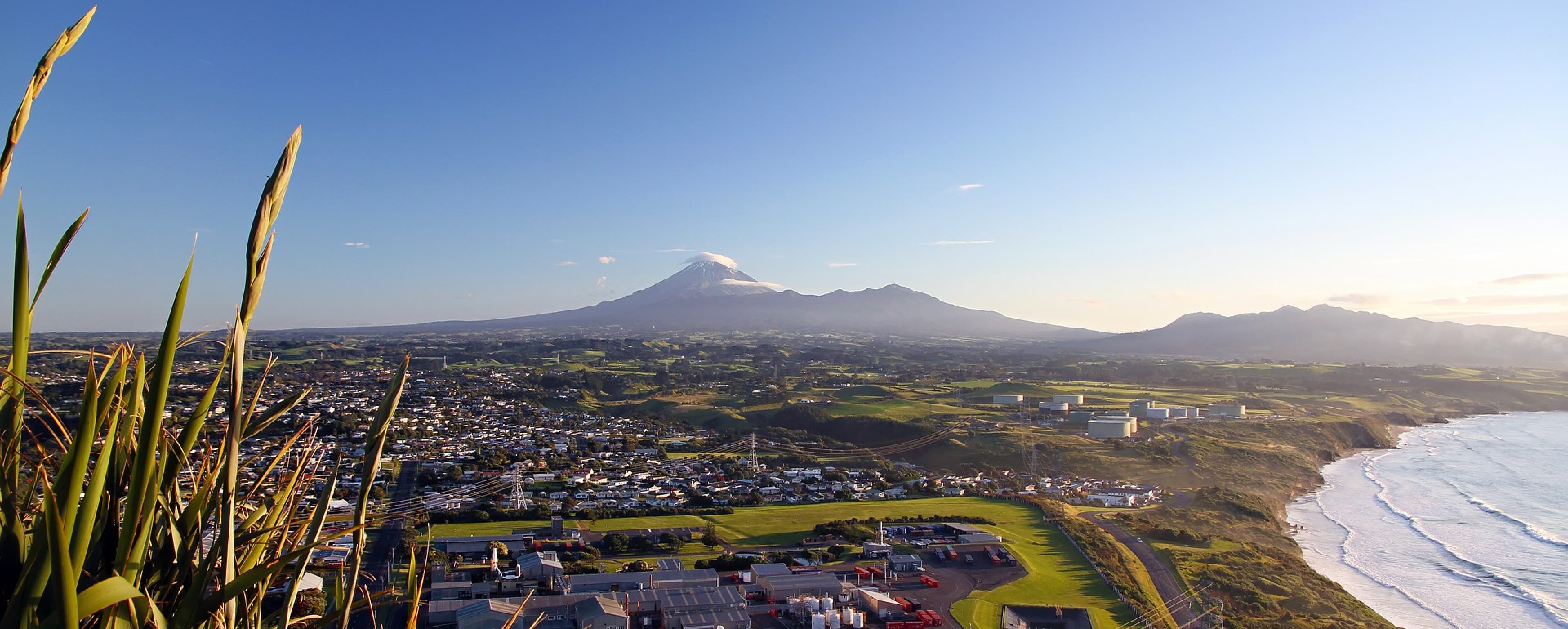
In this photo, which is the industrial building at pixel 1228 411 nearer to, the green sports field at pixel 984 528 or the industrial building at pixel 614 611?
the green sports field at pixel 984 528

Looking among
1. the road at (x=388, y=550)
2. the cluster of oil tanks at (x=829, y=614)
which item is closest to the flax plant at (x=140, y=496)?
the road at (x=388, y=550)

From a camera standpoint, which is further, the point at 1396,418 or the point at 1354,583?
the point at 1396,418

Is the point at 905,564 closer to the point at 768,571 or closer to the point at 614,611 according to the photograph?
the point at 768,571

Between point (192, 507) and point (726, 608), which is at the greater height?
point (192, 507)

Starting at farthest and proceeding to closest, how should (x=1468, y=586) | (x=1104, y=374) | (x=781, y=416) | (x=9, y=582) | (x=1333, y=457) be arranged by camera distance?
(x=1104, y=374) < (x=781, y=416) < (x=1333, y=457) < (x=1468, y=586) < (x=9, y=582)

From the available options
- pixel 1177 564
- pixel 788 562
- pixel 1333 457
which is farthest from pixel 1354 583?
pixel 1333 457

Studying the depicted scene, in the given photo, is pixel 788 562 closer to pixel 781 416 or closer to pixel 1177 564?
pixel 1177 564

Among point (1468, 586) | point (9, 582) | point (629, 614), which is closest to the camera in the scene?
point (9, 582)

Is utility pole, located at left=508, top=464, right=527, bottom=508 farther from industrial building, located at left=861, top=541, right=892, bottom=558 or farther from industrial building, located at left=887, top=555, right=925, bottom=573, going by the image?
industrial building, located at left=887, top=555, right=925, bottom=573
